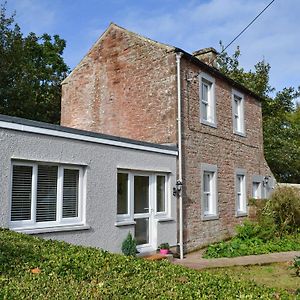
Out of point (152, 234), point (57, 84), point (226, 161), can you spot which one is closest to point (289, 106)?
point (226, 161)

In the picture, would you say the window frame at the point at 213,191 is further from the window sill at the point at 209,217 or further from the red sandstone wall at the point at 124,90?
the red sandstone wall at the point at 124,90

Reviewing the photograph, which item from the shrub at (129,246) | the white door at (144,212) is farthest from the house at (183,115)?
the shrub at (129,246)

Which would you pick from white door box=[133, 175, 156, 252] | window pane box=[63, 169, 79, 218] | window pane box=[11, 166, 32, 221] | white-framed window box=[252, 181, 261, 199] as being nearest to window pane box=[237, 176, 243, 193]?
white-framed window box=[252, 181, 261, 199]

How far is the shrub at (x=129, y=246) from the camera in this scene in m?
10.1

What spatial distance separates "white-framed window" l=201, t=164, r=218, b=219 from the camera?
1448 centimetres

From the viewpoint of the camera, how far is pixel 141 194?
11.7 m

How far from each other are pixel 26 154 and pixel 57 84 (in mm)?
22109

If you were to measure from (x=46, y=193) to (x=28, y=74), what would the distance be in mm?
17794

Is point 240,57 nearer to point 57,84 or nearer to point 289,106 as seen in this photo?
point 289,106

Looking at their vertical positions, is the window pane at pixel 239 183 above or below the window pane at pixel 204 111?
below

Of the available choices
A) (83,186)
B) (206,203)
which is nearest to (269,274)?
(83,186)

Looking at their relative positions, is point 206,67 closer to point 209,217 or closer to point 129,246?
point 209,217

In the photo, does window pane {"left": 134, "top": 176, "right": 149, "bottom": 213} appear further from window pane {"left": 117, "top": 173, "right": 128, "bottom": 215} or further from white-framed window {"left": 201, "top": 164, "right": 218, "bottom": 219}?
white-framed window {"left": 201, "top": 164, "right": 218, "bottom": 219}

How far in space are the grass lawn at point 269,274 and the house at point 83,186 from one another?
297 centimetres
